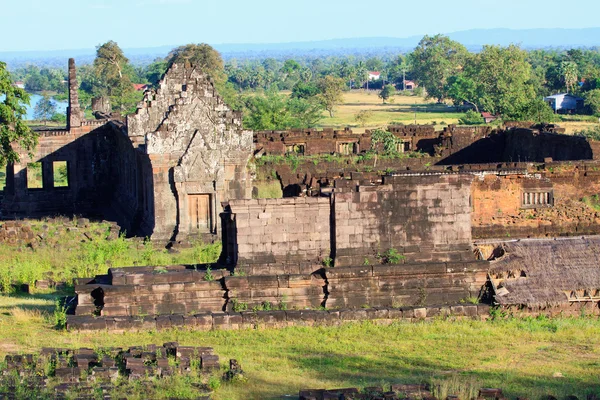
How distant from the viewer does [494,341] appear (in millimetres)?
17328

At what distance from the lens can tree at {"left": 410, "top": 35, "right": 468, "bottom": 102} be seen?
367 feet

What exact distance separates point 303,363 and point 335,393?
2.71 metres

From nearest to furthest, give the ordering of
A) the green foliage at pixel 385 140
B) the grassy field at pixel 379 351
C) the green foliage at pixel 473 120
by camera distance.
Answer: the grassy field at pixel 379 351, the green foliage at pixel 385 140, the green foliage at pixel 473 120

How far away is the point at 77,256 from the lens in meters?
25.0

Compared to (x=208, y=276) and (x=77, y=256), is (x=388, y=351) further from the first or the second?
(x=77, y=256)

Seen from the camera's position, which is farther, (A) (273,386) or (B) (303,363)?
(B) (303,363)

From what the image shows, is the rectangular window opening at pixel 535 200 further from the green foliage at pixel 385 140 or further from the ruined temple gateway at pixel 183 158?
the green foliage at pixel 385 140

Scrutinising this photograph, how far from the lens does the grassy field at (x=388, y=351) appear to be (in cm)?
1500

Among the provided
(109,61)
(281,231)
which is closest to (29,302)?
(281,231)

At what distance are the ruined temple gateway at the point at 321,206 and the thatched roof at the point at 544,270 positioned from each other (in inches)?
1.1

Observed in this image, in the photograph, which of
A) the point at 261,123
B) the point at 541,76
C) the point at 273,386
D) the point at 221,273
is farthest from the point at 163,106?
the point at 541,76

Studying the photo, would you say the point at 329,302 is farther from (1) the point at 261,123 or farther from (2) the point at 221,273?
(1) the point at 261,123

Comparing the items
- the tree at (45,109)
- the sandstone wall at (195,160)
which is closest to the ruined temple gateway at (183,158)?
the sandstone wall at (195,160)

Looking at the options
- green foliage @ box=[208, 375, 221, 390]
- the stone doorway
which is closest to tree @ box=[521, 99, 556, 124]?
the stone doorway
